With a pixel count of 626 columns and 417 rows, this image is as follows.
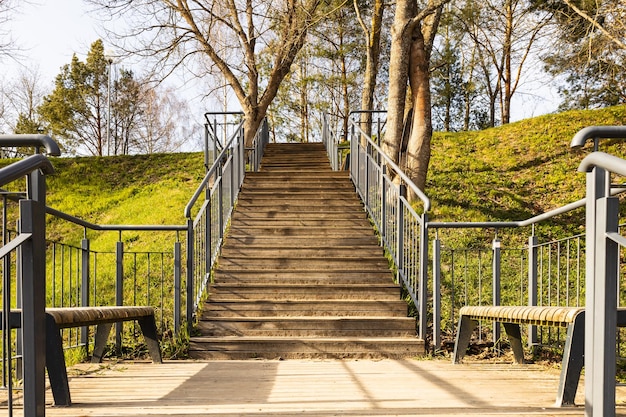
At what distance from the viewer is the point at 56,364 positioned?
11.3 ft

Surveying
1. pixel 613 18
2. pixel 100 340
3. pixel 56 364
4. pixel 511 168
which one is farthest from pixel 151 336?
pixel 613 18

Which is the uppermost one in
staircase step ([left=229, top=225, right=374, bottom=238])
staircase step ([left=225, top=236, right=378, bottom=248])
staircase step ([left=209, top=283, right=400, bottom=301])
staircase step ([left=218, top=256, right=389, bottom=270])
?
staircase step ([left=229, top=225, right=374, bottom=238])

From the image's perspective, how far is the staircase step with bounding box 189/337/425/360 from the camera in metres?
6.09

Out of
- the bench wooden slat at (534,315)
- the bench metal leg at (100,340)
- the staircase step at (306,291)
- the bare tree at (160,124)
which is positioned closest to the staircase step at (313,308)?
the staircase step at (306,291)

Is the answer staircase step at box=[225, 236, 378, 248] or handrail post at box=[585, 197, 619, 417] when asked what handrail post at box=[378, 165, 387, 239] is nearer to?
staircase step at box=[225, 236, 378, 248]

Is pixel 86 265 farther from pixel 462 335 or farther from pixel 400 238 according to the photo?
pixel 400 238

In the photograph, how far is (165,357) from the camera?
593 centimetres

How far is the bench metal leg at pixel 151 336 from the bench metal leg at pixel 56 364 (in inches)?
59.0

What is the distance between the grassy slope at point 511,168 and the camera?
1270 centimetres

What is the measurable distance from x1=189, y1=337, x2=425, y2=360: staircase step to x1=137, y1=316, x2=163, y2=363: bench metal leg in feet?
2.10

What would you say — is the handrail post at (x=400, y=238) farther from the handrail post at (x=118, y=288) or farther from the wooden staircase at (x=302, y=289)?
the handrail post at (x=118, y=288)

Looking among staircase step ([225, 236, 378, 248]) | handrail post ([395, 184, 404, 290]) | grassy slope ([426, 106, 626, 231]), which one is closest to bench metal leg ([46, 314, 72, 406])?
handrail post ([395, 184, 404, 290])

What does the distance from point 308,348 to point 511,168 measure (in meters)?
10.1

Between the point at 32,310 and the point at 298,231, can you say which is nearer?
the point at 32,310
